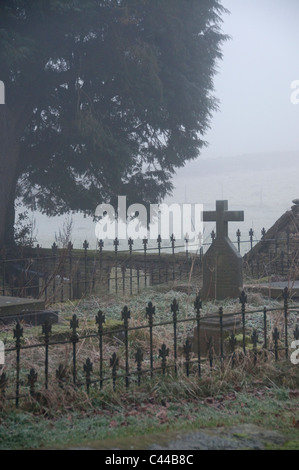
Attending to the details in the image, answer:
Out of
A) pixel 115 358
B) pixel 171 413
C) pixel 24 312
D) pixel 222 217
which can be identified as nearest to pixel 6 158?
pixel 222 217

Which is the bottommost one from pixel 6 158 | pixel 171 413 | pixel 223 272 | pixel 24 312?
pixel 171 413

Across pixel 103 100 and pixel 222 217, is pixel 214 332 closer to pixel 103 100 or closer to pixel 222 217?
pixel 222 217

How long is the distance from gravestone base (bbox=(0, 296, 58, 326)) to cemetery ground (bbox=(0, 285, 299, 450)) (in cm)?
152

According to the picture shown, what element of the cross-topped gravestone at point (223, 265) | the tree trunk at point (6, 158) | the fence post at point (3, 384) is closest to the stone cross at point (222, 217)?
the cross-topped gravestone at point (223, 265)

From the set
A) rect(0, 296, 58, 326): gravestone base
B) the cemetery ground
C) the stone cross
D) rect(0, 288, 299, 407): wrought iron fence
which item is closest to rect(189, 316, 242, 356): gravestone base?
rect(0, 288, 299, 407): wrought iron fence

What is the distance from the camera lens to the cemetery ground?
4535 millimetres

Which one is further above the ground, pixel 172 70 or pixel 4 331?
pixel 172 70

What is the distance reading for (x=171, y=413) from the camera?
534 centimetres

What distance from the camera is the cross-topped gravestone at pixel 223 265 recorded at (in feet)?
35.5

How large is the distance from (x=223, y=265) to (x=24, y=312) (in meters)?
3.71

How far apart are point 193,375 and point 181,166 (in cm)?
1210
